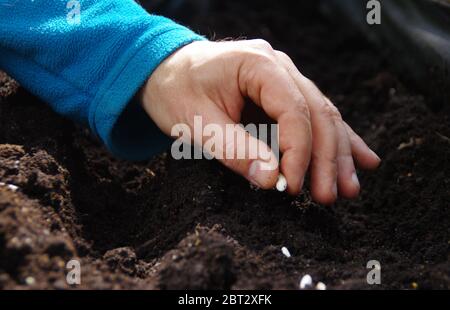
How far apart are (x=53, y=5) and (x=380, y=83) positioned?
1.32 metres

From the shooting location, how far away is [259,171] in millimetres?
1309

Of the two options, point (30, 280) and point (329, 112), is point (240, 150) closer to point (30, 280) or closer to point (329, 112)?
point (329, 112)

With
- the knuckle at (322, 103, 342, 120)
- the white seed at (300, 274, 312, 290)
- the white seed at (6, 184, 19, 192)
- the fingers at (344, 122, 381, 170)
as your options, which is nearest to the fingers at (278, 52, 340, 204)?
the knuckle at (322, 103, 342, 120)

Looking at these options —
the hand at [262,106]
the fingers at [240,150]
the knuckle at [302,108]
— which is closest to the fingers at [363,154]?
the hand at [262,106]

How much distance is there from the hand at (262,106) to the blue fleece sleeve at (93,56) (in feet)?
0.21

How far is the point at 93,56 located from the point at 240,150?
0.52 metres

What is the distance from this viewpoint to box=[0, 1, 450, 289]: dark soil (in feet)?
3.65

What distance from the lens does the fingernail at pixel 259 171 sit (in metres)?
1.30

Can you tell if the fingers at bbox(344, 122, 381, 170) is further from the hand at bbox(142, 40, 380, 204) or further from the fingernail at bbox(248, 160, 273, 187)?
the fingernail at bbox(248, 160, 273, 187)

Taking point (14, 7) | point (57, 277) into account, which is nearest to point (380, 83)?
point (14, 7)

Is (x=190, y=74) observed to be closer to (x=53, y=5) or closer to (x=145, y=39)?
(x=145, y=39)

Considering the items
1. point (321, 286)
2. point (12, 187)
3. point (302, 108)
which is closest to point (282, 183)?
point (302, 108)

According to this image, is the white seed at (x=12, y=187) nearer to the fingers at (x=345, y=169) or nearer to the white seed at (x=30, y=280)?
Answer: the white seed at (x=30, y=280)

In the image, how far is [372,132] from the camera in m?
2.08
